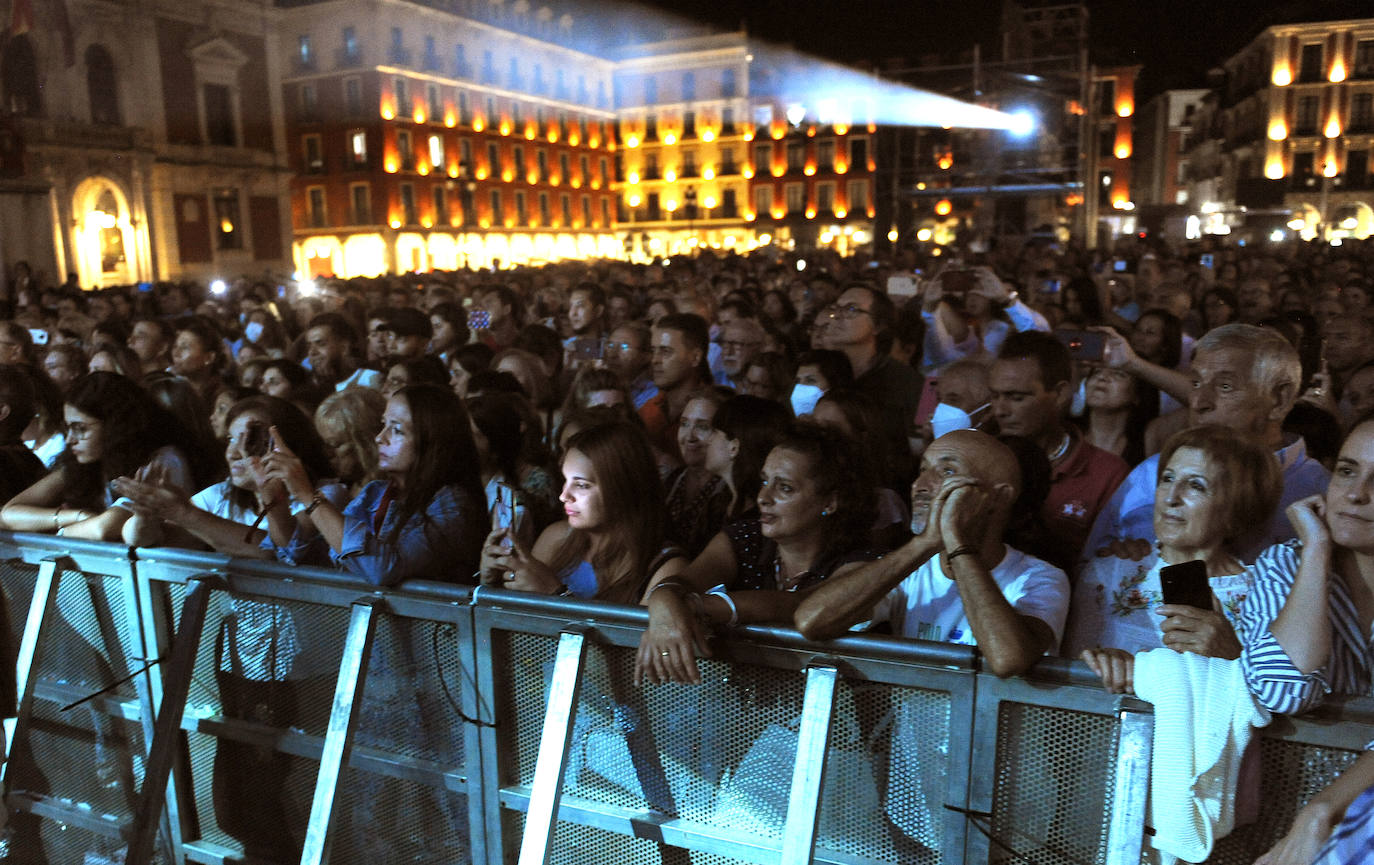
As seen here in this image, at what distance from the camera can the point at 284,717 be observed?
9.80 feet

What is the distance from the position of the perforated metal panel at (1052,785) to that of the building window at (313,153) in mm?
51683

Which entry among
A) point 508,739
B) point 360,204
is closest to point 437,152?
point 360,204

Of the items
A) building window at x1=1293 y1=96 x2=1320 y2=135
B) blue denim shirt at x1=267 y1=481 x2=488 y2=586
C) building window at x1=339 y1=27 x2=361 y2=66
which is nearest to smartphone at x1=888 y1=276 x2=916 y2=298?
blue denim shirt at x1=267 y1=481 x2=488 y2=586

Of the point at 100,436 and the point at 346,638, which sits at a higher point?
the point at 100,436

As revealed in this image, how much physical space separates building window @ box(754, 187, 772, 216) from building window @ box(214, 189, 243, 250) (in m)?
36.3

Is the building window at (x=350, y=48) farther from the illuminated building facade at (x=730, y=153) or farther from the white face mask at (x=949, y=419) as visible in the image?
the white face mask at (x=949, y=419)

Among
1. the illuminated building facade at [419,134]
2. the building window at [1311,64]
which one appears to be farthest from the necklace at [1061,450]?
Result: the building window at [1311,64]

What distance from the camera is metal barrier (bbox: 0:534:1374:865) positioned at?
2.16 meters

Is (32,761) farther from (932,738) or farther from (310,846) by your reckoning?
(932,738)

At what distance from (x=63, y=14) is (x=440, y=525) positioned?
108 feet

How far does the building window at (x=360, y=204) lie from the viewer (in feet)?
157

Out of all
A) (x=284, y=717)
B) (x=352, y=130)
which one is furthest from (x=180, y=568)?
(x=352, y=130)

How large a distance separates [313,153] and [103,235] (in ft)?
64.4

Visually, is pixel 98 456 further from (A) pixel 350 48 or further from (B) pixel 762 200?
(B) pixel 762 200
